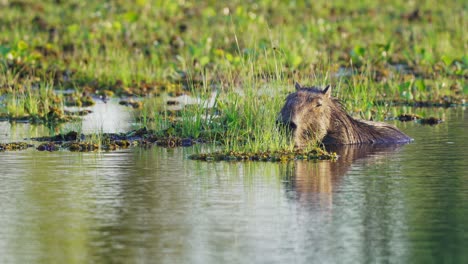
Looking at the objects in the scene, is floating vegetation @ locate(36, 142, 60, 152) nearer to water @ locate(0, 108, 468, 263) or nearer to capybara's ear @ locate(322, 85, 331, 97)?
water @ locate(0, 108, 468, 263)

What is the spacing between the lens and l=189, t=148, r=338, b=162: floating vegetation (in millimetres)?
16906

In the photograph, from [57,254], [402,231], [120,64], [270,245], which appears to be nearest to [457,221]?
[402,231]

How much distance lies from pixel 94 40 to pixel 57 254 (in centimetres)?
2237

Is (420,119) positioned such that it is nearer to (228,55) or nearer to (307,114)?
(307,114)

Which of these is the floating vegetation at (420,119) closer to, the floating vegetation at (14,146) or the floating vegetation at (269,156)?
the floating vegetation at (269,156)

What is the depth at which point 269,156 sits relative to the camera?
1695cm

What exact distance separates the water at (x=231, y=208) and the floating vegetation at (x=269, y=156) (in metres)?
0.26

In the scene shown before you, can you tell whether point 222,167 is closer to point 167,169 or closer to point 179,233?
point 167,169

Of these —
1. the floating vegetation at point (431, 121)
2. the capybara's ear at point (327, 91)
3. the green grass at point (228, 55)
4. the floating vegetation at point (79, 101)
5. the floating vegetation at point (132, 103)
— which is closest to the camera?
the capybara's ear at point (327, 91)

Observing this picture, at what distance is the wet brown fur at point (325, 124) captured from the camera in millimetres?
18312

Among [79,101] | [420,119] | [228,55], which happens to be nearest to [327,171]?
[420,119]

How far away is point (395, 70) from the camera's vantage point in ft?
101

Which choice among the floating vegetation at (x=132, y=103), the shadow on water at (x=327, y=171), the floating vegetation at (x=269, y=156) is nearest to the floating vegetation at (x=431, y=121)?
the shadow on water at (x=327, y=171)

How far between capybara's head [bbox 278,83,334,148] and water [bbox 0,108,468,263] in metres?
0.76
